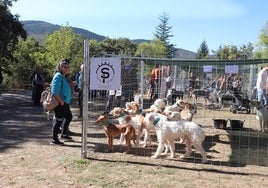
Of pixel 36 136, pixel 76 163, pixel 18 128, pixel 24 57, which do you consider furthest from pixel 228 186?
pixel 24 57

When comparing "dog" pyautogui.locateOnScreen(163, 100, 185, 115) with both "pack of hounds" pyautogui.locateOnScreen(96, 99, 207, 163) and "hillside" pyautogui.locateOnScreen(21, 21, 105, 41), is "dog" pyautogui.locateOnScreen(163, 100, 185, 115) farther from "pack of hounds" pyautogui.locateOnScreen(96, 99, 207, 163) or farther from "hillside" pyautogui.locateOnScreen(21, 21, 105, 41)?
"hillside" pyautogui.locateOnScreen(21, 21, 105, 41)

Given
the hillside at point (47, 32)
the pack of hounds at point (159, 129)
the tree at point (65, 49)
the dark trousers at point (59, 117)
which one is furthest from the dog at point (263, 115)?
the tree at point (65, 49)

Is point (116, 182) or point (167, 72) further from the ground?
point (167, 72)

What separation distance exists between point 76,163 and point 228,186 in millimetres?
2694

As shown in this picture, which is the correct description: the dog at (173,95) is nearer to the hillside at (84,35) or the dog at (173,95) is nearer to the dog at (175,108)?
the hillside at (84,35)

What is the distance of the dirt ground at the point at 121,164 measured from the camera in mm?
6270

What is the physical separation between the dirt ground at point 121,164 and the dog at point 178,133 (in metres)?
0.24

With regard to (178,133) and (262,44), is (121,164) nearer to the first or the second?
(178,133)

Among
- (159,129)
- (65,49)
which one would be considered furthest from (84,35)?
(159,129)

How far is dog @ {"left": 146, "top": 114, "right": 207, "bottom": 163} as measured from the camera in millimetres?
7477

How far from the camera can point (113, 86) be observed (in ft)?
24.6

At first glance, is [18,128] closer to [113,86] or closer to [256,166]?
[113,86]

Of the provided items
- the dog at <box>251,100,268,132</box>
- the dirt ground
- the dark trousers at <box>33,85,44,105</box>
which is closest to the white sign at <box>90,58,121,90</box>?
the dirt ground

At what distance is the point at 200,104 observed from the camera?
1672 centimetres
